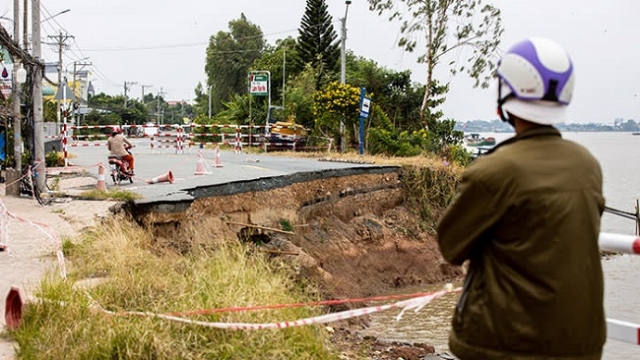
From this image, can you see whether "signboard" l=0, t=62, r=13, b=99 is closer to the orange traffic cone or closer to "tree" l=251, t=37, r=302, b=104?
the orange traffic cone

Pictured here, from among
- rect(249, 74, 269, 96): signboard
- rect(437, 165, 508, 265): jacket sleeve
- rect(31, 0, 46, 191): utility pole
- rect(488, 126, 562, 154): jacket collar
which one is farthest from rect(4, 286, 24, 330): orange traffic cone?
rect(249, 74, 269, 96): signboard

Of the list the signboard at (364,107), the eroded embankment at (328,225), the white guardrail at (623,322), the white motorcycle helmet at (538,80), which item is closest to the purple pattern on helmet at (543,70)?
the white motorcycle helmet at (538,80)

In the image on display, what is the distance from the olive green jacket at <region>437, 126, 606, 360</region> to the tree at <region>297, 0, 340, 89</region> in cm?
4591

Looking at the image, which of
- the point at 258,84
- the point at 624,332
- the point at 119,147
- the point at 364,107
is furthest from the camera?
the point at 258,84

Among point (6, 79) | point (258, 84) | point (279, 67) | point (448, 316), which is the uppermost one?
point (279, 67)

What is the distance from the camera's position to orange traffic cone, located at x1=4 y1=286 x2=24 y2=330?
224 inches

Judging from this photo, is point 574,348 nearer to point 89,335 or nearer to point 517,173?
point 517,173

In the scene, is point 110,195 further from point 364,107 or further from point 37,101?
point 364,107

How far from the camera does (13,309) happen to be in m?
5.75

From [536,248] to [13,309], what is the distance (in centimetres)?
455

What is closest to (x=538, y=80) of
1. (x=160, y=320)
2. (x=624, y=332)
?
(x=624, y=332)

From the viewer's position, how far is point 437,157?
78.0ft

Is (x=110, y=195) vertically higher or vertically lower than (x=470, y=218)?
lower

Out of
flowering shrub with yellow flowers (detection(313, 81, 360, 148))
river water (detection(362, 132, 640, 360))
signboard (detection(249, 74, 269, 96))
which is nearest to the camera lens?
river water (detection(362, 132, 640, 360))
